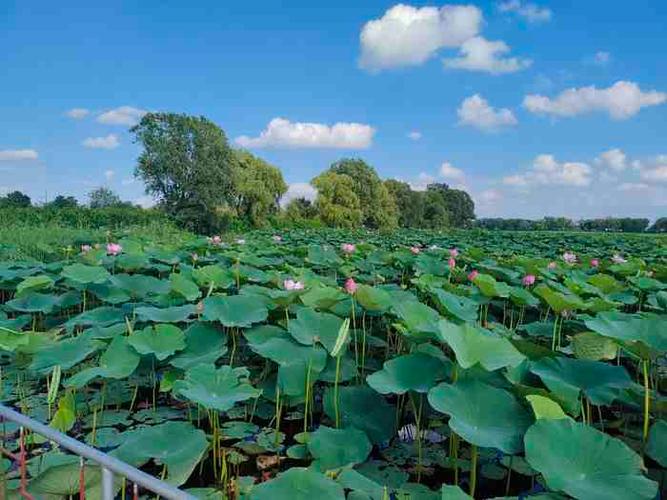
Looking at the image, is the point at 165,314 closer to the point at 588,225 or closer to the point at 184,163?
the point at 184,163

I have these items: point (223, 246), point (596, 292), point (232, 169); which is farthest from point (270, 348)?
point (232, 169)

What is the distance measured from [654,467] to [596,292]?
1348 mm

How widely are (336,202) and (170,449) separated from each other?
1505 inches

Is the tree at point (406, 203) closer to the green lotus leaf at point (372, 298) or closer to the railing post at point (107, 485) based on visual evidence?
the green lotus leaf at point (372, 298)

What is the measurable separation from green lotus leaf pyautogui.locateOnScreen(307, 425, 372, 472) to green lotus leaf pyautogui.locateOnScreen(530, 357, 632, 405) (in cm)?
52

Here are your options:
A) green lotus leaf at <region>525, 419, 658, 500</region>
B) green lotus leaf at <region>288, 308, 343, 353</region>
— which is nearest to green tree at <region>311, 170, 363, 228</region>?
green lotus leaf at <region>288, 308, 343, 353</region>

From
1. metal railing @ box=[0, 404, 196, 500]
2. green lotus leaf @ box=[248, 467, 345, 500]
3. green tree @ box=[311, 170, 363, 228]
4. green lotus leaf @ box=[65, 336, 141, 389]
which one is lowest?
green lotus leaf @ box=[248, 467, 345, 500]

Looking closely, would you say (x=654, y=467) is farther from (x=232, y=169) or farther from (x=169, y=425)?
(x=232, y=169)

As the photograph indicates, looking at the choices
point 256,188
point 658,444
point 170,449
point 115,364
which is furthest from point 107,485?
point 256,188

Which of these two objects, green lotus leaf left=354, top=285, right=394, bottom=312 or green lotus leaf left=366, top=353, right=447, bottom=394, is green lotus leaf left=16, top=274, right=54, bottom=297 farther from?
green lotus leaf left=366, top=353, right=447, bottom=394

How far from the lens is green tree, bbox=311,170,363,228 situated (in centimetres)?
3809

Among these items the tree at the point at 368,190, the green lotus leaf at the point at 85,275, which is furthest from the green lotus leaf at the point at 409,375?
the tree at the point at 368,190

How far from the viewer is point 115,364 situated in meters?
1.87

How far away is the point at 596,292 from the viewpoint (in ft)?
8.71
